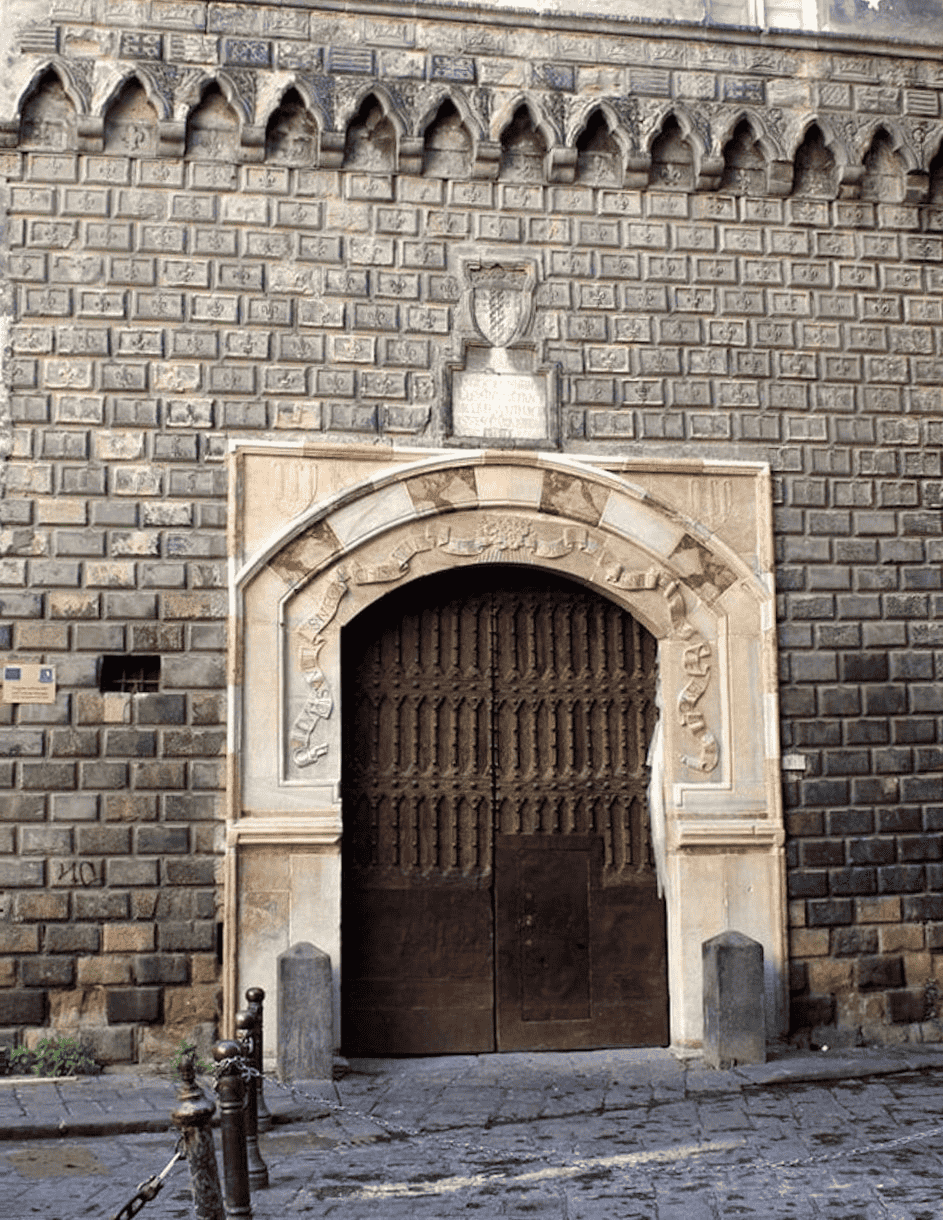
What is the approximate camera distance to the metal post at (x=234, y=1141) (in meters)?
4.14

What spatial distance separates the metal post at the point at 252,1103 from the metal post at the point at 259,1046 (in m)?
0.02

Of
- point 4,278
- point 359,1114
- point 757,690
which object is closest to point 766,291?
point 757,690

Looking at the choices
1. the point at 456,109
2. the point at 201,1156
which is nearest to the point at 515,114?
the point at 456,109

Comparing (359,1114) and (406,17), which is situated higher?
(406,17)

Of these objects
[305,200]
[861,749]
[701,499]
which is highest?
[305,200]

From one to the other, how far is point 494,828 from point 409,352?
274cm

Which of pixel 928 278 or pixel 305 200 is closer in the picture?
pixel 305 200

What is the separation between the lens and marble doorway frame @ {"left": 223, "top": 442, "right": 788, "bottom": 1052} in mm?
7422

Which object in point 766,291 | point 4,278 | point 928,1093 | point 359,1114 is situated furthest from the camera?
point 766,291

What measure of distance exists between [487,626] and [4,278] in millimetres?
3280

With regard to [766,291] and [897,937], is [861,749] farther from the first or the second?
[766,291]

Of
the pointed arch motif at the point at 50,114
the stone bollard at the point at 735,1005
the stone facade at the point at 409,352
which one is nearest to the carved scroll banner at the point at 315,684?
the stone facade at the point at 409,352

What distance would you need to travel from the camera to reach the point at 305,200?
795 cm

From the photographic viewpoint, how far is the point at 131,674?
7.54 metres
